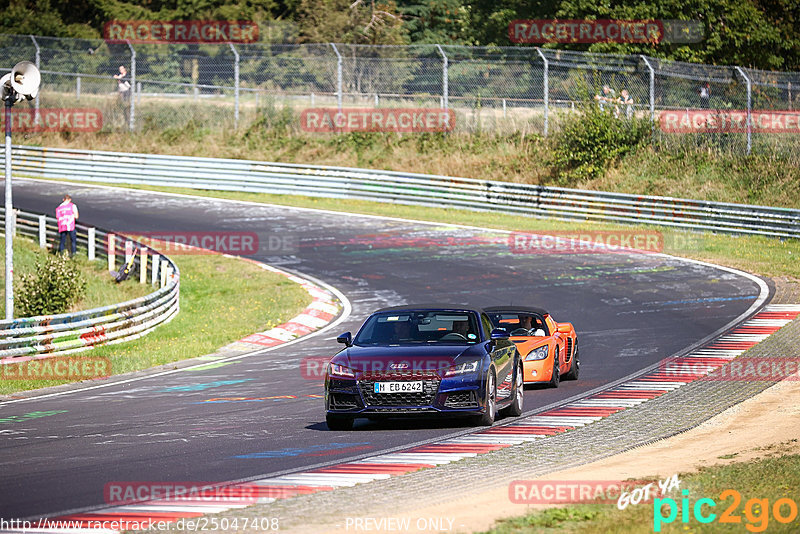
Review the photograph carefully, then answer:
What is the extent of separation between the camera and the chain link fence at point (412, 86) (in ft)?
116

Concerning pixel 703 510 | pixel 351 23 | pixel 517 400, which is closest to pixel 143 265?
pixel 517 400

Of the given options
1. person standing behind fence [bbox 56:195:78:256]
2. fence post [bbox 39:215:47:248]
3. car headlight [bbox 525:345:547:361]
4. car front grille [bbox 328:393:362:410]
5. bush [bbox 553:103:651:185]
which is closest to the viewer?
car front grille [bbox 328:393:362:410]

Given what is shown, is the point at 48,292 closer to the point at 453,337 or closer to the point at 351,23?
the point at 453,337

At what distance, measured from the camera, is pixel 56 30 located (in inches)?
2598

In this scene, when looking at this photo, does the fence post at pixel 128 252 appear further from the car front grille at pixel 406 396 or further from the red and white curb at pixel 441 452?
the car front grille at pixel 406 396

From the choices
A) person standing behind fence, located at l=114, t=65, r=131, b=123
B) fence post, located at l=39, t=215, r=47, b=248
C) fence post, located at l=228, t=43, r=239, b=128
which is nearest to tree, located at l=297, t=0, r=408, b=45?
fence post, located at l=228, t=43, r=239, b=128

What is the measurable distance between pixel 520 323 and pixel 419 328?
3955mm

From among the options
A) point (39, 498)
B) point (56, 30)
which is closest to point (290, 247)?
point (39, 498)

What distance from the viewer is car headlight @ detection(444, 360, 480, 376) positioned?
11.7m

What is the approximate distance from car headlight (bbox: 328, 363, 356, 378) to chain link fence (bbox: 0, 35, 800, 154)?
2547 centimetres

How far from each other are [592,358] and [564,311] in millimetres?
4605

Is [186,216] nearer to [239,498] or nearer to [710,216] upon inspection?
[710,216]

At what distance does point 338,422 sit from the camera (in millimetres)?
12023

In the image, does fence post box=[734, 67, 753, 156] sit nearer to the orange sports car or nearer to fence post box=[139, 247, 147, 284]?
fence post box=[139, 247, 147, 284]
